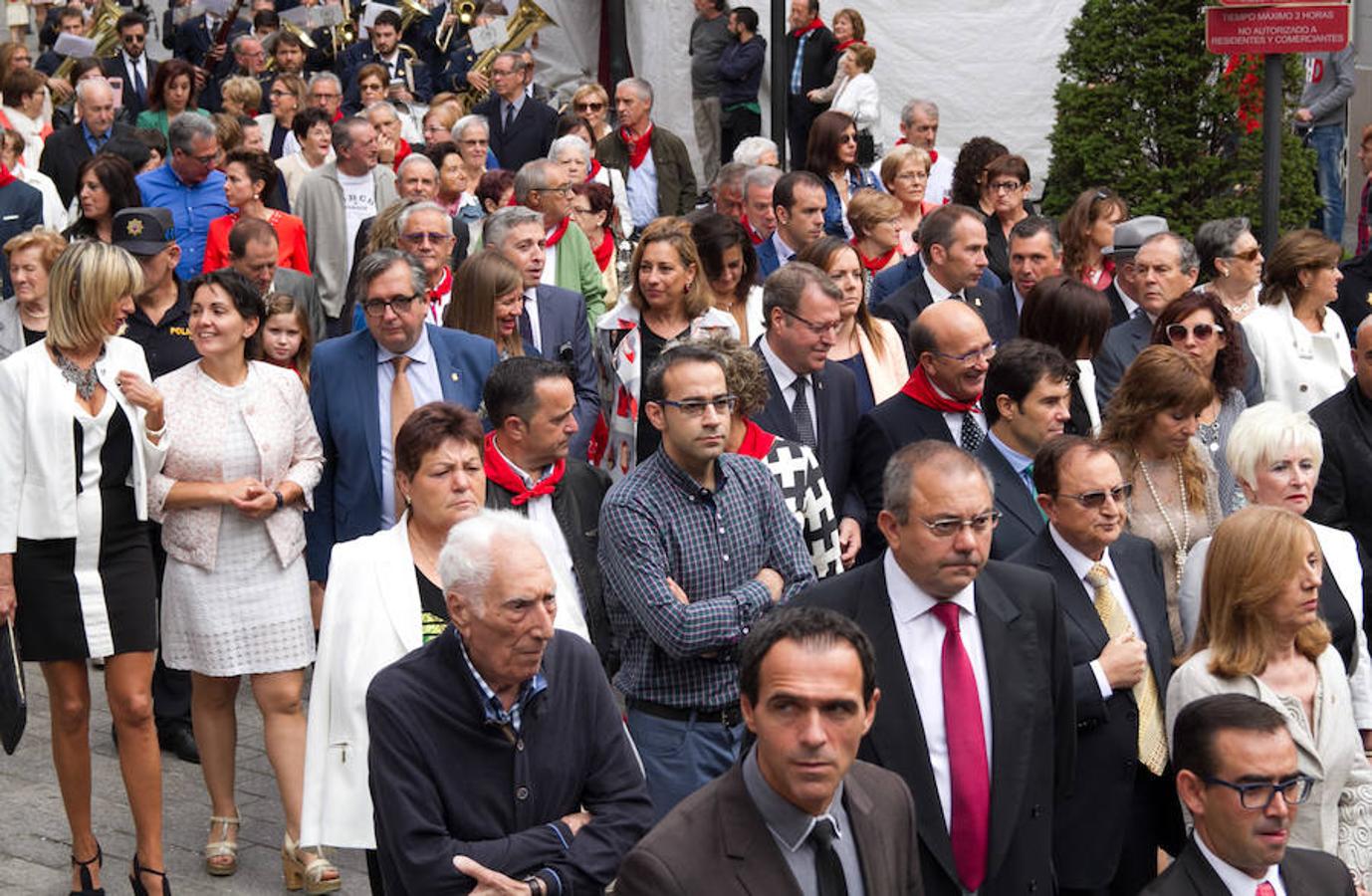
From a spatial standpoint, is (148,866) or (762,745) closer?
(762,745)

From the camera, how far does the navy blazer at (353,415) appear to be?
7.84m

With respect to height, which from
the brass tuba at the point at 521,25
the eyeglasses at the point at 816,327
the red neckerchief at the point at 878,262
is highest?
the brass tuba at the point at 521,25

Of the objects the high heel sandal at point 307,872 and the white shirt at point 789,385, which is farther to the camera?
the white shirt at point 789,385

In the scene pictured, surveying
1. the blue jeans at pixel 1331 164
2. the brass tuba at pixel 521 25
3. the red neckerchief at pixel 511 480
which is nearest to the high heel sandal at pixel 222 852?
the red neckerchief at pixel 511 480

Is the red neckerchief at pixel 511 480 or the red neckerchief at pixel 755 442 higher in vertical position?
the red neckerchief at pixel 755 442

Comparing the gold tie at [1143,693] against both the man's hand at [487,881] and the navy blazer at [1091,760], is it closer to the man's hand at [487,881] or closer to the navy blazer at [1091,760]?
the navy blazer at [1091,760]

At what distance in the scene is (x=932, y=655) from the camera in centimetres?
529

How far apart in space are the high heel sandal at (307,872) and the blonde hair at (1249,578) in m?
3.40

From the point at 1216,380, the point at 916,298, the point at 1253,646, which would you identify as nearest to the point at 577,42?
the point at 916,298

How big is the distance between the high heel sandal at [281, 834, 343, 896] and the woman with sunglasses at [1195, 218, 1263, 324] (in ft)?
16.7

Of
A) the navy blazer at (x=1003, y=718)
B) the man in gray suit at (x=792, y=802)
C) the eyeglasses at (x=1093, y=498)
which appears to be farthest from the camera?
the eyeglasses at (x=1093, y=498)

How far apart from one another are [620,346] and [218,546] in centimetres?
220

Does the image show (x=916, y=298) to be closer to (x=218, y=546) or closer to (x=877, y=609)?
(x=218, y=546)

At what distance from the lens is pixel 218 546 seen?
7473 mm
